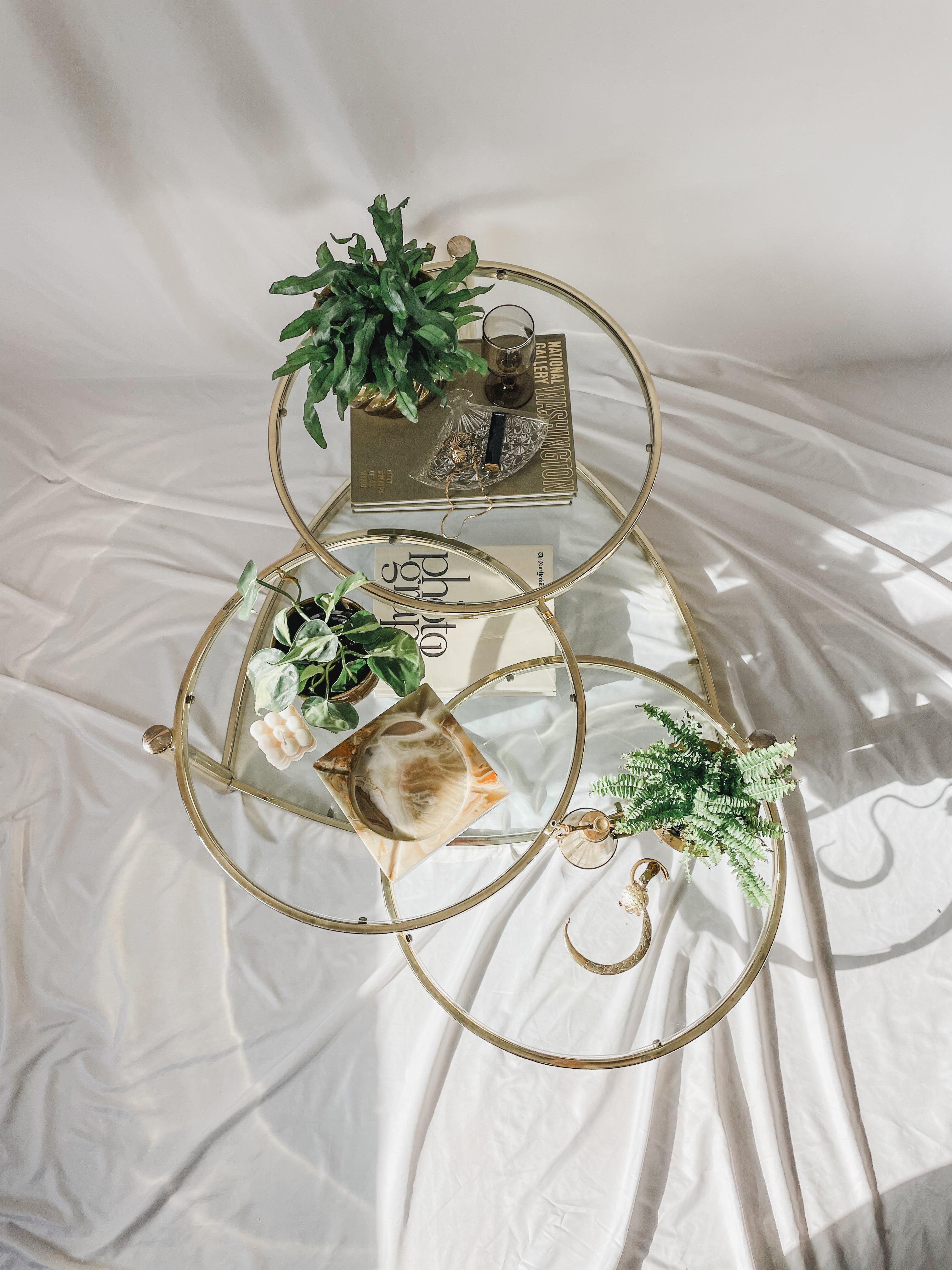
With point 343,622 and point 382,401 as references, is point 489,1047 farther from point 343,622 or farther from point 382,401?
point 382,401

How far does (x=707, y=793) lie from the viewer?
2.76ft

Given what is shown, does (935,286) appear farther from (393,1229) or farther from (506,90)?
(393,1229)

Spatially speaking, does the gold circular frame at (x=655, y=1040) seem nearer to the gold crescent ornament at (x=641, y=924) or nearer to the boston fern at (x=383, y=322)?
the gold crescent ornament at (x=641, y=924)

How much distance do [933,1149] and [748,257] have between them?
4.25 ft

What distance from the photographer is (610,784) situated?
88cm

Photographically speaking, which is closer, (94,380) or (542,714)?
(542,714)

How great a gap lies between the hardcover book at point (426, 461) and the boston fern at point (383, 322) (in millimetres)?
107

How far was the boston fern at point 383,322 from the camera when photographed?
0.87 m

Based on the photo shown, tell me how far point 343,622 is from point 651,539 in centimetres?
65

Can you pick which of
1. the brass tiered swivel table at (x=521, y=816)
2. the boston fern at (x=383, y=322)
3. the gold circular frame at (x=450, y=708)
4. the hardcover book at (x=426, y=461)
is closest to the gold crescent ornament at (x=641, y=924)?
the brass tiered swivel table at (x=521, y=816)

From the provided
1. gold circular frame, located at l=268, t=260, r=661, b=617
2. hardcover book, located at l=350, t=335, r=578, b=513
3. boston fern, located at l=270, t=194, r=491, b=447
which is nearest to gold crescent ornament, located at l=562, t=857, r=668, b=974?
gold circular frame, located at l=268, t=260, r=661, b=617

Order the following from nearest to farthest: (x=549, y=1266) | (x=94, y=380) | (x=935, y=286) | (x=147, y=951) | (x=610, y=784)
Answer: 1. (x=610, y=784)
2. (x=549, y=1266)
3. (x=147, y=951)
4. (x=935, y=286)
5. (x=94, y=380)

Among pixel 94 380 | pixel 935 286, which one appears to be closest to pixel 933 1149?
pixel 935 286

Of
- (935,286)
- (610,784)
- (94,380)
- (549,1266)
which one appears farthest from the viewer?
(94,380)
